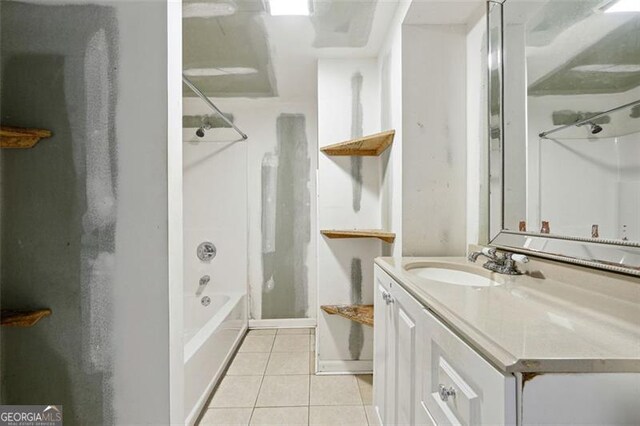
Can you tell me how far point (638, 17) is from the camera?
725mm

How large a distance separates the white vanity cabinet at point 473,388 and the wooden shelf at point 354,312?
74cm

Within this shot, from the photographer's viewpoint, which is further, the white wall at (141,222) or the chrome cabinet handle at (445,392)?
the white wall at (141,222)

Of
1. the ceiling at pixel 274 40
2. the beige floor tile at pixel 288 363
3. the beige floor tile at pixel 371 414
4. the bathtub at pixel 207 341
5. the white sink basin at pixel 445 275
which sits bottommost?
the beige floor tile at pixel 288 363

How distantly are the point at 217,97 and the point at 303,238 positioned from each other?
1.67 m

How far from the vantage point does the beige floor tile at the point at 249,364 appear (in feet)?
6.79

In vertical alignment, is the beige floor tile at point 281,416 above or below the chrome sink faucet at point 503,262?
below

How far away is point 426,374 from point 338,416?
113 cm

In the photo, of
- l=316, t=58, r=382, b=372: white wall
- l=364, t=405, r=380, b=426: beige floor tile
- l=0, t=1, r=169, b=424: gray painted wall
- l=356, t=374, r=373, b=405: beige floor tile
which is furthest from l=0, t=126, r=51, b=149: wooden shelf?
l=356, t=374, r=373, b=405: beige floor tile

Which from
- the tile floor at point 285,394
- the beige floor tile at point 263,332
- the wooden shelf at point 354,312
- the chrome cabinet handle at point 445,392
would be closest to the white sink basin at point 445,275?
the chrome cabinet handle at point 445,392

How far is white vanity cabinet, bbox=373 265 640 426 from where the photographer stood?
0.47m

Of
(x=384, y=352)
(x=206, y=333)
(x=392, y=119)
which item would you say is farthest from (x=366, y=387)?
(x=392, y=119)

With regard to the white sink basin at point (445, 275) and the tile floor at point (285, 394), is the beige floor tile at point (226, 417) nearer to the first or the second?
the tile floor at point (285, 394)

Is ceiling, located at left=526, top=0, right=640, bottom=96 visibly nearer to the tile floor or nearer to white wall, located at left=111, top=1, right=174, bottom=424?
white wall, located at left=111, top=1, right=174, bottom=424

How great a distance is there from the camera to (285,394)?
5.97 ft
